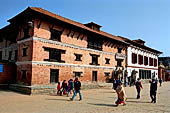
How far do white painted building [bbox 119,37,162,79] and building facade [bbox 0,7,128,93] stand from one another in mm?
7282

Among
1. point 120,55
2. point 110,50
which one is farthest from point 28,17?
point 120,55

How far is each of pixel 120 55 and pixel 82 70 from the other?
401 inches

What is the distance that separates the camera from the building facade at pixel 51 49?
15836mm

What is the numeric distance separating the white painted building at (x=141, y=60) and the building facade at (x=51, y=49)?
7.28 metres

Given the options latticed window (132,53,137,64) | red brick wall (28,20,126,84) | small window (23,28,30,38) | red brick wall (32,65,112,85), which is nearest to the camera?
red brick wall (32,65,112,85)

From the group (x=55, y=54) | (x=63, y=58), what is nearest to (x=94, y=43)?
(x=63, y=58)

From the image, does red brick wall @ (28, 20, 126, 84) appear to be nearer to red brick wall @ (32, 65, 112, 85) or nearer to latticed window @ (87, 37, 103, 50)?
red brick wall @ (32, 65, 112, 85)

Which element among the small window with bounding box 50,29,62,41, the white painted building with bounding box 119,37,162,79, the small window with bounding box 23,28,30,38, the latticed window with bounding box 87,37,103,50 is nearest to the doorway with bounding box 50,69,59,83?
the small window with bounding box 50,29,62,41

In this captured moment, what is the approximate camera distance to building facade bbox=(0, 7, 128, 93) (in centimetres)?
1584

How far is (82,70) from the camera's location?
20.7 metres

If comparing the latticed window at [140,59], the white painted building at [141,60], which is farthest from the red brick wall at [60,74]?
the latticed window at [140,59]

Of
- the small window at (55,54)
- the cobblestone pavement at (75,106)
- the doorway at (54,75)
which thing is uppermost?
the small window at (55,54)

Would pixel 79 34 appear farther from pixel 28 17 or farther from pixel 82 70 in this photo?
pixel 28 17

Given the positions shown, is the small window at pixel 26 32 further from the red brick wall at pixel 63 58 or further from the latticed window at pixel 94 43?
the latticed window at pixel 94 43
